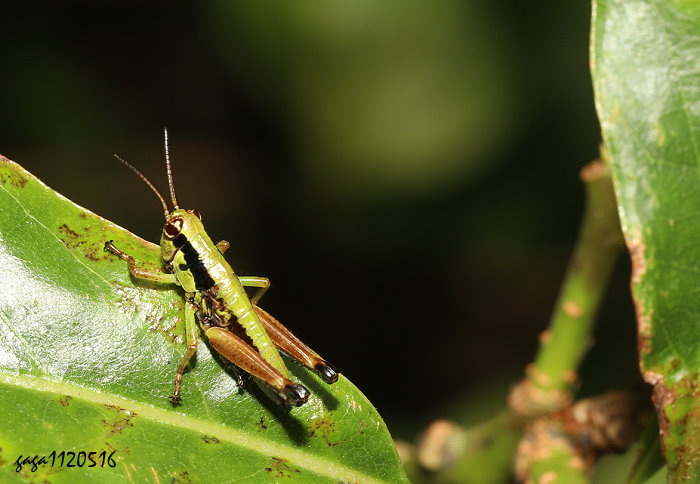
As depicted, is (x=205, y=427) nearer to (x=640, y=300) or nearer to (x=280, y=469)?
(x=280, y=469)

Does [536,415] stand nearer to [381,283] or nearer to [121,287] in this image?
[121,287]

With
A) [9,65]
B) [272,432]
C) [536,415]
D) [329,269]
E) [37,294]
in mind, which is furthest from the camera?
[329,269]

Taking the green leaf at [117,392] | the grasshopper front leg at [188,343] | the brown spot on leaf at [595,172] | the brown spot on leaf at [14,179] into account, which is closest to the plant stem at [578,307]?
the brown spot on leaf at [595,172]

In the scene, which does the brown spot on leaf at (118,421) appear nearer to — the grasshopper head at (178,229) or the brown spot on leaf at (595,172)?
the grasshopper head at (178,229)

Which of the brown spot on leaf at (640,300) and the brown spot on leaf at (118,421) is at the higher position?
the brown spot on leaf at (640,300)

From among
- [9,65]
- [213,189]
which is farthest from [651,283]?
[9,65]

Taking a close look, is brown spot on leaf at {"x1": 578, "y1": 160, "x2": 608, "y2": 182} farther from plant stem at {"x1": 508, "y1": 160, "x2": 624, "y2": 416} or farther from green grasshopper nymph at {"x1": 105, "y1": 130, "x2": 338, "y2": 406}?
green grasshopper nymph at {"x1": 105, "y1": 130, "x2": 338, "y2": 406}

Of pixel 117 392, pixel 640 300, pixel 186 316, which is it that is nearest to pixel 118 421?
pixel 117 392
